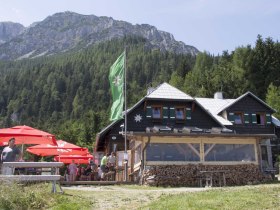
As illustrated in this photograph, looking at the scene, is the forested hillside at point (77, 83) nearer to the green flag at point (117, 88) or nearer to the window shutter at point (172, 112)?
the window shutter at point (172, 112)

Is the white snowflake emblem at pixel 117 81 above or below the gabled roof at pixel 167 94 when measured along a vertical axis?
below

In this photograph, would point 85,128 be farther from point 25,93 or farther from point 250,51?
point 25,93

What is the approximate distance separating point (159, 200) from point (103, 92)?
117m

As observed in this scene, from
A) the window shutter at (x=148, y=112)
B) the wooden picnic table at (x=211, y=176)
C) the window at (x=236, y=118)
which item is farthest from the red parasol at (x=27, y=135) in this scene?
the window at (x=236, y=118)

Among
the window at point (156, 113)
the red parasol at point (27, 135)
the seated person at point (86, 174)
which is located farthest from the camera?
the window at point (156, 113)

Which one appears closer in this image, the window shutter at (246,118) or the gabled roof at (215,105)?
the gabled roof at (215,105)

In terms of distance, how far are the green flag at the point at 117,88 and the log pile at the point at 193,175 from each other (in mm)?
3282

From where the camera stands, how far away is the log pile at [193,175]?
62.2 feet

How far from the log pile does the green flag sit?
328 centimetres

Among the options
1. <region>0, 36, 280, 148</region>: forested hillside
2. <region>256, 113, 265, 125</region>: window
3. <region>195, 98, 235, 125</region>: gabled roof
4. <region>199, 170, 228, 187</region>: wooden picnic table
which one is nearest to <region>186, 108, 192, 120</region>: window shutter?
<region>195, 98, 235, 125</region>: gabled roof

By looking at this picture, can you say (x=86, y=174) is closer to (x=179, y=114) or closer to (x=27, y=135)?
(x=179, y=114)

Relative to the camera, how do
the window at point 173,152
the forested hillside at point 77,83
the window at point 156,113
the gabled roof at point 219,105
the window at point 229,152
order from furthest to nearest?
the forested hillside at point 77,83 < the gabled roof at point 219,105 < the window at point 156,113 < the window at point 229,152 < the window at point 173,152

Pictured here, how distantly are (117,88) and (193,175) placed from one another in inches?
218

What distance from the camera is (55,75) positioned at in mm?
143000
